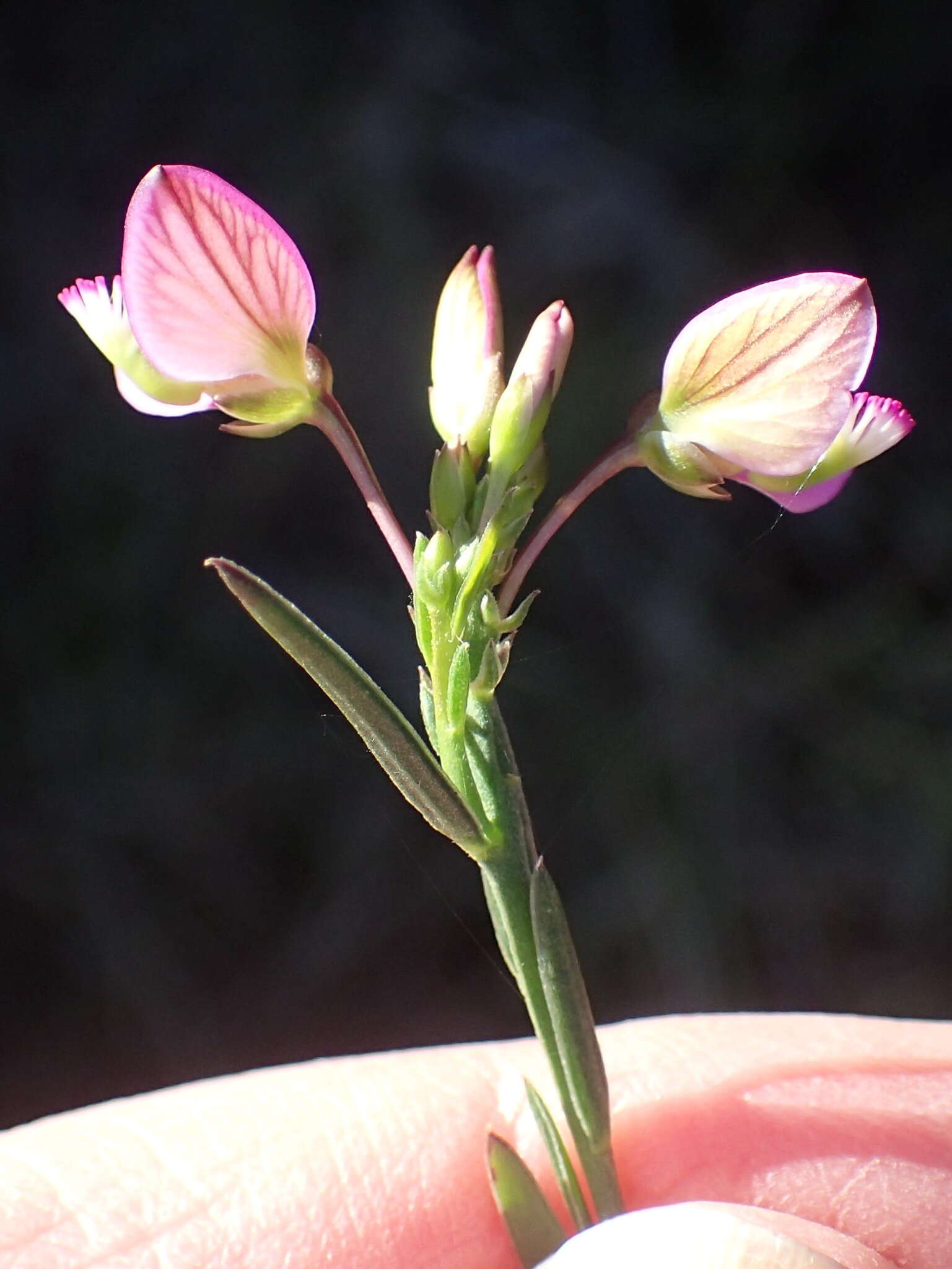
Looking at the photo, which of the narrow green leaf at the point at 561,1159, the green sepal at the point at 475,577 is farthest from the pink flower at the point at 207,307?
the narrow green leaf at the point at 561,1159

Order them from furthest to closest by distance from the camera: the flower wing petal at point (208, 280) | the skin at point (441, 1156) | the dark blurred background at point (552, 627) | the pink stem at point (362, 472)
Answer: the dark blurred background at point (552, 627), the skin at point (441, 1156), the pink stem at point (362, 472), the flower wing petal at point (208, 280)

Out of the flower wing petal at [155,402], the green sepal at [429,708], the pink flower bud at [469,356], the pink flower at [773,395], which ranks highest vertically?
the flower wing petal at [155,402]

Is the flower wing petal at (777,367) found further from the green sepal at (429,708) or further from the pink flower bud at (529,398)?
the green sepal at (429,708)

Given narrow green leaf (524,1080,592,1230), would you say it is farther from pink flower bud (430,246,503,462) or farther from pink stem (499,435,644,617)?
pink flower bud (430,246,503,462)

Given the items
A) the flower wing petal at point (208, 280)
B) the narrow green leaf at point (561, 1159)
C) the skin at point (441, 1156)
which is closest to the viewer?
the flower wing petal at point (208, 280)

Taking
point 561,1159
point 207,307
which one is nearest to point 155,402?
point 207,307

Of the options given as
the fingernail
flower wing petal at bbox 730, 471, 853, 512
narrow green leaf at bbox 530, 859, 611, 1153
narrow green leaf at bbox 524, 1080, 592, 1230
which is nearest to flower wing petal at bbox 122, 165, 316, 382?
flower wing petal at bbox 730, 471, 853, 512

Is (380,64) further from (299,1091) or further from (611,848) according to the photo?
(299,1091)
